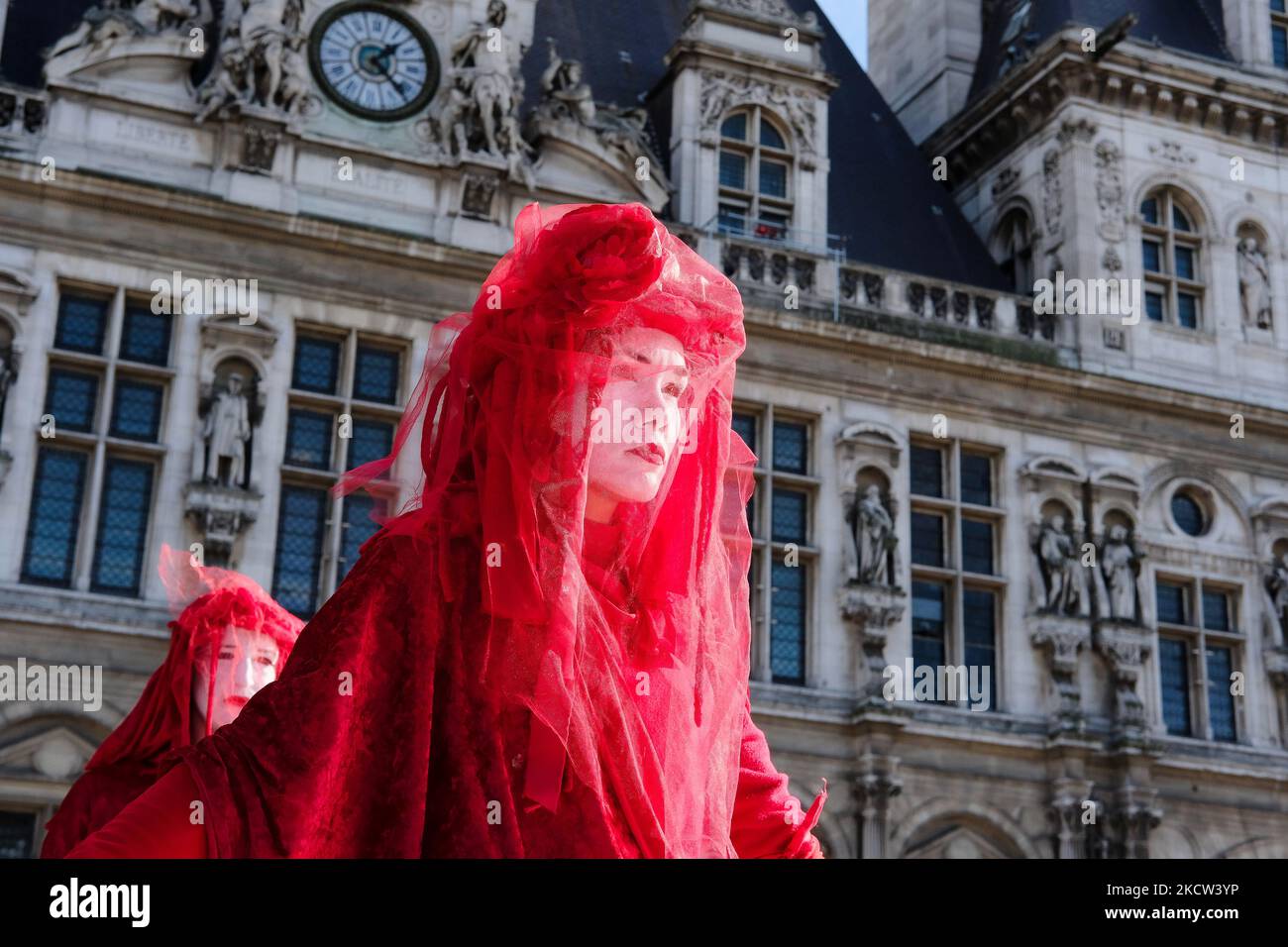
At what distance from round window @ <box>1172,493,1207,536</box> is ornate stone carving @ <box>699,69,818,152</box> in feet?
15.7

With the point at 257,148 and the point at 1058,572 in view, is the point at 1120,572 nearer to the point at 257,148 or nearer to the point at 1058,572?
the point at 1058,572

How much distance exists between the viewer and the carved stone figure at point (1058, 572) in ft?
53.8

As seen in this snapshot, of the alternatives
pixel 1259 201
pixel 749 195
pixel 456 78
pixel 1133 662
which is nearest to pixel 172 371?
pixel 456 78

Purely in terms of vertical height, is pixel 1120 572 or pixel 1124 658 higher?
pixel 1120 572

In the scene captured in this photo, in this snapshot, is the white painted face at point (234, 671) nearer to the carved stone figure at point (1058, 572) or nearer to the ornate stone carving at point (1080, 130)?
the carved stone figure at point (1058, 572)

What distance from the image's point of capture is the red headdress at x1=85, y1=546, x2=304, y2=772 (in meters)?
4.29

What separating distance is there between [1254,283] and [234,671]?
16.4 meters

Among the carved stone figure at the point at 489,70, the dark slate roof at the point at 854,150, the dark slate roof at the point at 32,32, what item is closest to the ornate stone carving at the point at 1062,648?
the dark slate roof at the point at 854,150

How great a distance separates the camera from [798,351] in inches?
642

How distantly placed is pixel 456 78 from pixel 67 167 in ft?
11.2

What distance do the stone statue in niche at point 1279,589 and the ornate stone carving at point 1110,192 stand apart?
3.49m

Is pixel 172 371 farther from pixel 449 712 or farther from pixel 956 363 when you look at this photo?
pixel 449 712

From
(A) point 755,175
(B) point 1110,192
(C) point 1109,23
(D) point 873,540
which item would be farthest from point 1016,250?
(D) point 873,540

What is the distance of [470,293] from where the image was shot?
15258 mm
